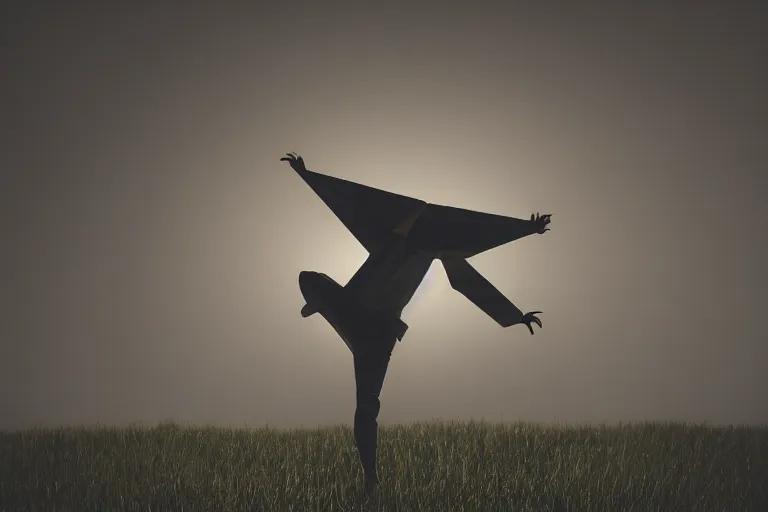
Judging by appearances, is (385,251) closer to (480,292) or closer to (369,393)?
(480,292)

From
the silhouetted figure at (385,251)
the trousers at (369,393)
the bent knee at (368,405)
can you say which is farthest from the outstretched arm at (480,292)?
the bent knee at (368,405)

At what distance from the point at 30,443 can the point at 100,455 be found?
73 centimetres

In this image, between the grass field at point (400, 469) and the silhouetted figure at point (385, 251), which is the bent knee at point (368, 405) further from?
the grass field at point (400, 469)

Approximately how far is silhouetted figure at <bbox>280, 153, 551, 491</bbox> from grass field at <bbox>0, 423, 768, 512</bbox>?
659mm

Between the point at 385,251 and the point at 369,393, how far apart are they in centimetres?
70

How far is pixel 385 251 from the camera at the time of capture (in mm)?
3740

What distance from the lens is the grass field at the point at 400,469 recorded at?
345 centimetres

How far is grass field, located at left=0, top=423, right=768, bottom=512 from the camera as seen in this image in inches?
136

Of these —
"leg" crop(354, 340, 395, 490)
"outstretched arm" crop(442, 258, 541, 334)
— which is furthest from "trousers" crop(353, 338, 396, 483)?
"outstretched arm" crop(442, 258, 541, 334)

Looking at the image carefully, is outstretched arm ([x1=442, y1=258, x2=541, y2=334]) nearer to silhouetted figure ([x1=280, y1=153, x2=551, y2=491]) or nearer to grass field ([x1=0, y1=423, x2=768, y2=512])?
silhouetted figure ([x1=280, y1=153, x2=551, y2=491])

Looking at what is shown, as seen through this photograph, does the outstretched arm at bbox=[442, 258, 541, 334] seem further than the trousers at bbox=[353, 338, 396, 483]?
Yes

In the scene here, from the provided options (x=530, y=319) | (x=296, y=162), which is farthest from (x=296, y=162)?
(x=530, y=319)

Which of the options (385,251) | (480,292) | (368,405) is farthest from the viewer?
(480,292)

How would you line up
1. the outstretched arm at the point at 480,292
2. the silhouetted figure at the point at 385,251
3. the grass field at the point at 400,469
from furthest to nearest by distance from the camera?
the outstretched arm at the point at 480,292
the silhouetted figure at the point at 385,251
the grass field at the point at 400,469
